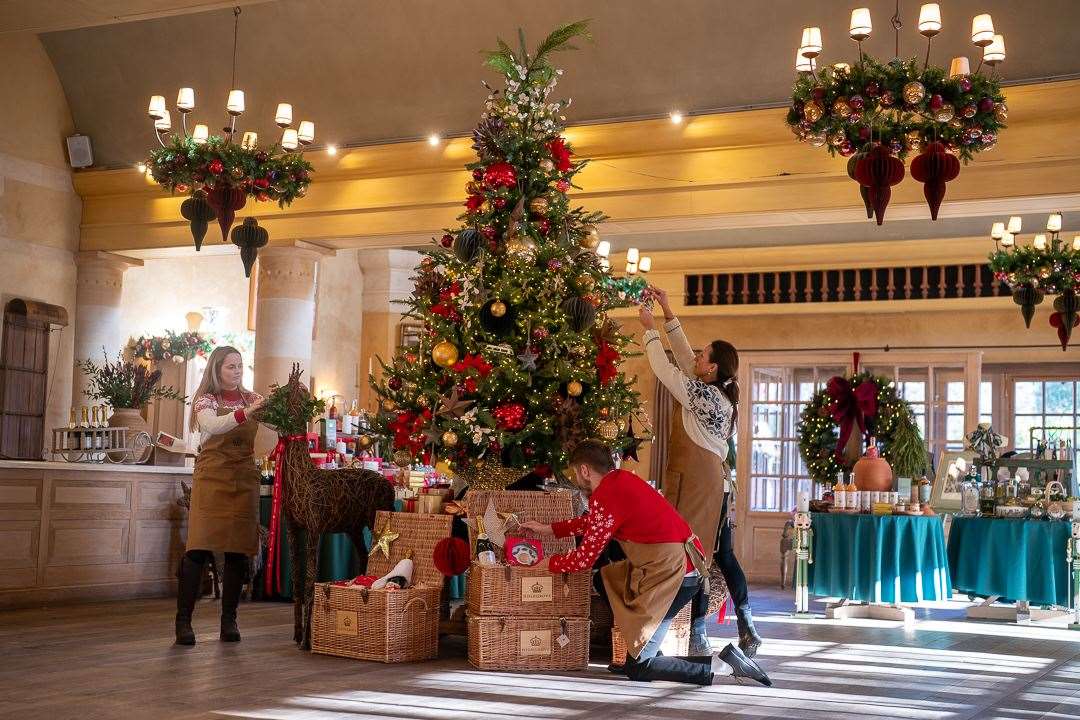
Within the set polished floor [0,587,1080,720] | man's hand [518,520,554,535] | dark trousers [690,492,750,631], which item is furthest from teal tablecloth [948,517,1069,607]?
man's hand [518,520,554,535]

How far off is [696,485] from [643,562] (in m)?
0.67

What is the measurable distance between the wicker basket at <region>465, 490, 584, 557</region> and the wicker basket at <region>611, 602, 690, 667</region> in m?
0.47

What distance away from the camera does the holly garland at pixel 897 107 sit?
623cm

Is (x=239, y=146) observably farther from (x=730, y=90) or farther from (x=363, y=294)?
(x=363, y=294)

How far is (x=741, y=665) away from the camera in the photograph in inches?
198

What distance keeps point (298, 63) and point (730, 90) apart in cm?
383

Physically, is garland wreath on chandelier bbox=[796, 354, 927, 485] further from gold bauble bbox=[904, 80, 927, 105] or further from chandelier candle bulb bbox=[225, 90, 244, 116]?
chandelier candle bulb bbox=[225, 90, 244, 116]

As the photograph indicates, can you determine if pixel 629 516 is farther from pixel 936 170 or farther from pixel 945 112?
pixel 945 112

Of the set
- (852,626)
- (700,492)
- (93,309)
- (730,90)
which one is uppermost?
(730,90)

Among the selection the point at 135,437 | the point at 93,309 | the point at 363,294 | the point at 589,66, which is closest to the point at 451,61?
the point at 589,66

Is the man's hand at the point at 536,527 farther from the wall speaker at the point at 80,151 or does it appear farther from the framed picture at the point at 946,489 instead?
the wall speaker at the point at 80,151

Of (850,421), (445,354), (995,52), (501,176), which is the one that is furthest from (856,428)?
(445,354)

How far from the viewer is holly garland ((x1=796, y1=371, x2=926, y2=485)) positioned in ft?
32.4

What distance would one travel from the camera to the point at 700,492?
551 centimetres
